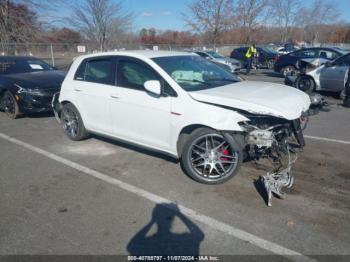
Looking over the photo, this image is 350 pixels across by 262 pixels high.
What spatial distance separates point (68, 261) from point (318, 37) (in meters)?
60.5

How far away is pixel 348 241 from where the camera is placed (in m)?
2.98

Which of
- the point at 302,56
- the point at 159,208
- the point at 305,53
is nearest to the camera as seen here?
the point at 159,208

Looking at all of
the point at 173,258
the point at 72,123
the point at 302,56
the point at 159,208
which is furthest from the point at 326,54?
the point at 173,258

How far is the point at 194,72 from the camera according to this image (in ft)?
16.1

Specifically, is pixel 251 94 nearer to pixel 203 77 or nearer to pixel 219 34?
pixel 203 77

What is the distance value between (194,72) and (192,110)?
1.02 m

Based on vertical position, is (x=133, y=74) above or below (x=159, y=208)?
above

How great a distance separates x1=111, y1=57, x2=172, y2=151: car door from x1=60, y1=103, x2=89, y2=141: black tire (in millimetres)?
1068

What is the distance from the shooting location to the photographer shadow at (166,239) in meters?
2.93

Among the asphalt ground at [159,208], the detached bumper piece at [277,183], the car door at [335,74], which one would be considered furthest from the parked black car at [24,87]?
the car door at [335,74]

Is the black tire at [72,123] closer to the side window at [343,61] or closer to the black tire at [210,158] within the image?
the black tire at [210,158]

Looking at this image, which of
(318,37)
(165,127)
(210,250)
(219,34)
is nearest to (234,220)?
(210,250)

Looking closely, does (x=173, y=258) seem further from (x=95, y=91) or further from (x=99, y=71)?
(x=99, y=71)

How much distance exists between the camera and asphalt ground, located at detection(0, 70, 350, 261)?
299 centimetres
